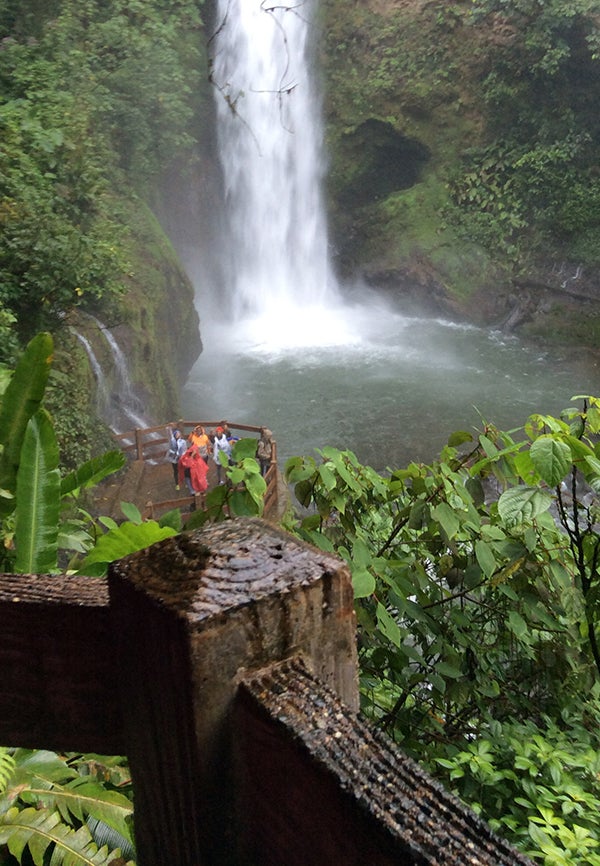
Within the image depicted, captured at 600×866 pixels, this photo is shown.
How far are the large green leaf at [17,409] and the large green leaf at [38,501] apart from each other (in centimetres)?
11

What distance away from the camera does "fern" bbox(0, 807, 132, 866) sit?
1.55 metres

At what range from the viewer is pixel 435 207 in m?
19.6

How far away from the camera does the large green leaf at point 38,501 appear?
185 centimetres

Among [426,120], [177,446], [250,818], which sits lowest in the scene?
[177,446]

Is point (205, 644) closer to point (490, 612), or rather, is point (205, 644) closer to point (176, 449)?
point (490, 612)

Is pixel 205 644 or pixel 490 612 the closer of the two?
pixel 205 644

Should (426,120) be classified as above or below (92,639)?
above

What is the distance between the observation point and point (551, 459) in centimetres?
149

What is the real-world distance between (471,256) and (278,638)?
19566 millimetres

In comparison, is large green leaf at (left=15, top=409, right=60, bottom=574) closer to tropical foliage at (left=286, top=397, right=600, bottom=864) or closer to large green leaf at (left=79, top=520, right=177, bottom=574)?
large green leaf at (left=79, top=520, right=177, bottom=574)

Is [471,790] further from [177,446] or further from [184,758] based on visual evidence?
[177,446]

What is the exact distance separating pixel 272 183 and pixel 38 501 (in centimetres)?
2066

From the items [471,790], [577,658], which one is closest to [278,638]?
[471,790]

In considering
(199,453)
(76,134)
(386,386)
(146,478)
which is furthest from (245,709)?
(386,386)
